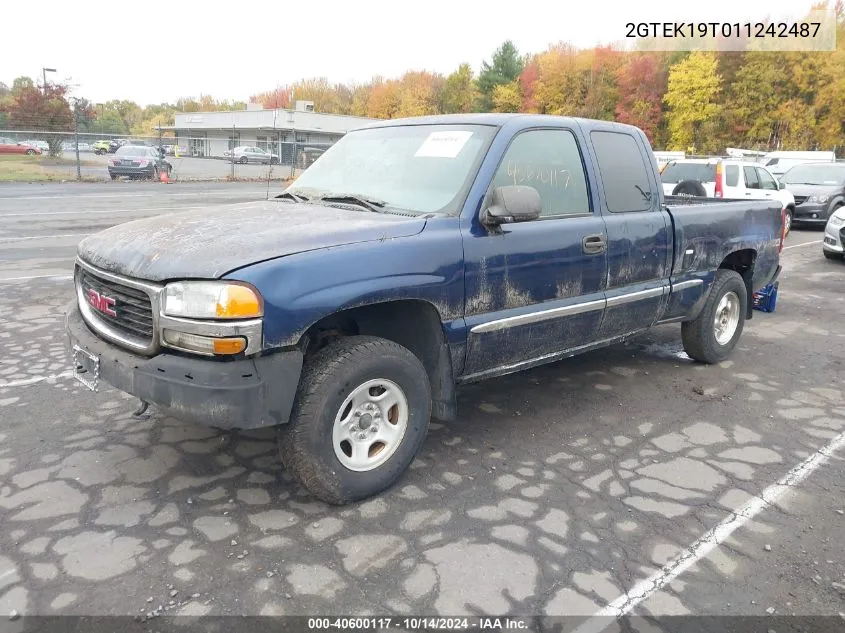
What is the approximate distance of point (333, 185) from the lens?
408cm

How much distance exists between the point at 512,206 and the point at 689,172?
11746mm

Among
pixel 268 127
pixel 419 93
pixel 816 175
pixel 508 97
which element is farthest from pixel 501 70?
pixel 816 175

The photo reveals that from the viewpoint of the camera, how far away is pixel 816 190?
653 inches

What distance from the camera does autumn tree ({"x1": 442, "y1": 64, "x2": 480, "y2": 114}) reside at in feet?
249

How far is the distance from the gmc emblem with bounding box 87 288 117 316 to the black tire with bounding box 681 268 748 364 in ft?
14.1

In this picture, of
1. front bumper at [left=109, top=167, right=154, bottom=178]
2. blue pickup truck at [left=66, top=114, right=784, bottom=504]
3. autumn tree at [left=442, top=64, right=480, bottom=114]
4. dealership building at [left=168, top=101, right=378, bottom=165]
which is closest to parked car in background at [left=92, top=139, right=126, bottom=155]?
dealership building at [left=168, top=101, right=378, bottom=165]

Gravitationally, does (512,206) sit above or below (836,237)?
above

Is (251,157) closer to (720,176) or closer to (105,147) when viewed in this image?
(105,147)

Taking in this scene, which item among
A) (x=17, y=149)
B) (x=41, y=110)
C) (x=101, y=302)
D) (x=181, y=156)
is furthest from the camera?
(x=181, y=156)

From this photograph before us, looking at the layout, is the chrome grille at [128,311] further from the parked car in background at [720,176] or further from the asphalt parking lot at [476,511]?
the parked car in background at [720,176]

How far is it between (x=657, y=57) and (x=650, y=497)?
59.9m

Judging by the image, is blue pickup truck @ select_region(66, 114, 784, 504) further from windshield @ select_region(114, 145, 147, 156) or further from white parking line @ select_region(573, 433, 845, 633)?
windshield @ select_region(114, 145, 147, 156)

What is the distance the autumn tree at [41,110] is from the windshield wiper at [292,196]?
3621 centimetres

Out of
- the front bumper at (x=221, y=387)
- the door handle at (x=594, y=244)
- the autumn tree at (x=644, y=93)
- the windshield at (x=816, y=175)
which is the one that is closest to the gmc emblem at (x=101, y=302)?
the front bumper at (x=221, y=387)
